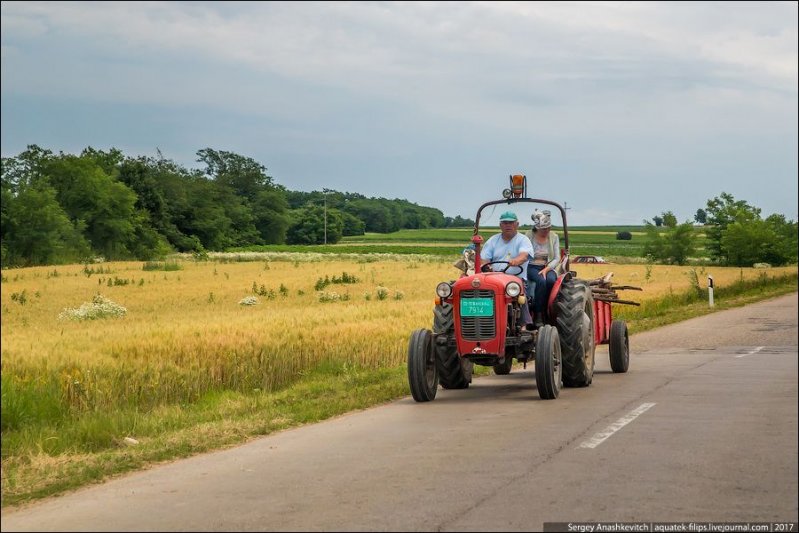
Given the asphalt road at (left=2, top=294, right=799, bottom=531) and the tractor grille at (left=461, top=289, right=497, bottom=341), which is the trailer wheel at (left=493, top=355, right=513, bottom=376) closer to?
the asphalt road at (left=2, top=294, right=799, bottom=531)

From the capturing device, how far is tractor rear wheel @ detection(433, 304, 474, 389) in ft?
42.8

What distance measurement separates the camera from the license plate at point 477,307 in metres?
12.5

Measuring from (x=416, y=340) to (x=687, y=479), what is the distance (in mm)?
5563

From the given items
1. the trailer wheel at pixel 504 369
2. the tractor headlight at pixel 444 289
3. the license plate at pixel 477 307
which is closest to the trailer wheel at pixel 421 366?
the tractor headlight at pixel 444 289

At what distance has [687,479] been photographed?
24.9 ft

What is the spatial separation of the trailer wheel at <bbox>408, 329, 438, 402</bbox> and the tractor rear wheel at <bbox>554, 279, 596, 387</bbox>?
6.01ft

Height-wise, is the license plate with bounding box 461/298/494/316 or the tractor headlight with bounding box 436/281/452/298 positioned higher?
the tractor headlight with bounding box 436/281/452/298

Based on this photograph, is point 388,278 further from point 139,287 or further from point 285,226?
point 285,226

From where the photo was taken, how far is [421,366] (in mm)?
12672

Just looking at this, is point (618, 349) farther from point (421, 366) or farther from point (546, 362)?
point (421, 366)

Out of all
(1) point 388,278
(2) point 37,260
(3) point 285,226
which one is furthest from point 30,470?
(3) point 285,226

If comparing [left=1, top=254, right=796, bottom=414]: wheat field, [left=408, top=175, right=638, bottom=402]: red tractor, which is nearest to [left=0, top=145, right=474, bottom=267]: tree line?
[left=1, top=254, right=796, bottom=414]: wheat field

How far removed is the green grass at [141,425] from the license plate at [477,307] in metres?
1.77

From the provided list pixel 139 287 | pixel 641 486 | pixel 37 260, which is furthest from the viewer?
pixel 139 287
